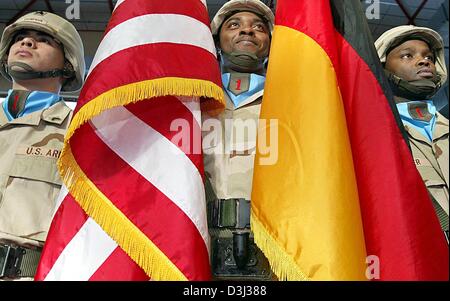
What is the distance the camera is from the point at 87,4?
11.7 ft

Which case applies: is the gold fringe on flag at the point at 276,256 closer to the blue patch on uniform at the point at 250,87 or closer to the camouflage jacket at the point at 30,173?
the blue patch on uniform at the point at 250,87

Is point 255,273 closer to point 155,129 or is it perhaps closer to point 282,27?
point 155,129

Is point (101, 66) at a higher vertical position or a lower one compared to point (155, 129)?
higher

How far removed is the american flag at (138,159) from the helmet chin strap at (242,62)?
0.26 metres

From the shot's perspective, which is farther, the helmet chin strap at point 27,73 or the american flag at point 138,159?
the helmet chin strap at point 27,73

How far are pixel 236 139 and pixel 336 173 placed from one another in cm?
40

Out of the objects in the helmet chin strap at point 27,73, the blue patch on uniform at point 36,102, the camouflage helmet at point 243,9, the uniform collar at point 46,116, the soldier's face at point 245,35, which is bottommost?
the uniform collar at point 46,116

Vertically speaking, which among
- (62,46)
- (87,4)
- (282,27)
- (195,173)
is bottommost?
(195,173)

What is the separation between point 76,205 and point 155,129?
26 centimetres

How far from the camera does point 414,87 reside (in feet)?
5.54

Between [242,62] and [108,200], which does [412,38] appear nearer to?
[242,62]

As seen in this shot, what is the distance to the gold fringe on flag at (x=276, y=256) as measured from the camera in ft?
3.22

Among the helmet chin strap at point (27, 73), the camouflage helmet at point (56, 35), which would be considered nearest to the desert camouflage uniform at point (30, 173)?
the helmet chin strap at point (27, 73)
